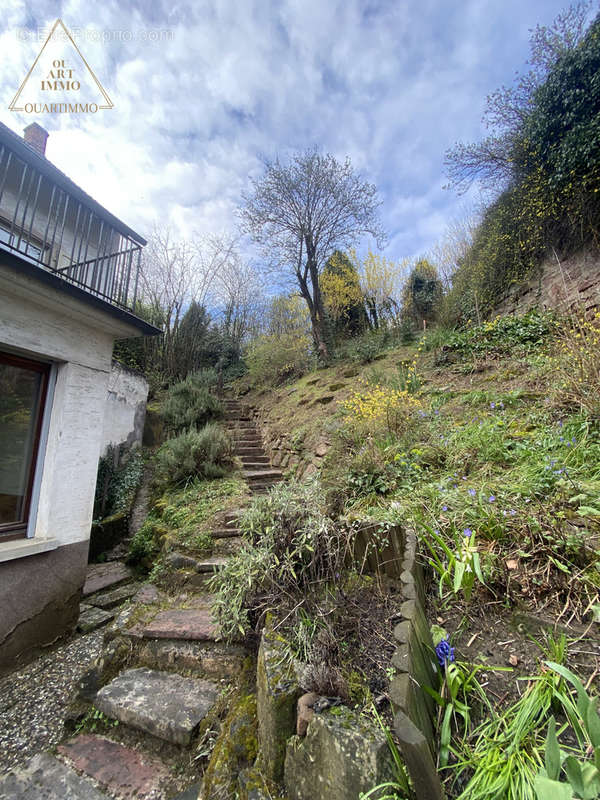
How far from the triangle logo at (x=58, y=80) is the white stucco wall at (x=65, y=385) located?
8.94 ft

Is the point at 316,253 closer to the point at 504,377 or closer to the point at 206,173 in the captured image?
the point at 206,173

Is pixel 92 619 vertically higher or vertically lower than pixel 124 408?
lower

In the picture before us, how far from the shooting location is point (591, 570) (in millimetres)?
1381

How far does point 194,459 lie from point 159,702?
345 centimetres

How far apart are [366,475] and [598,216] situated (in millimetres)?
6028

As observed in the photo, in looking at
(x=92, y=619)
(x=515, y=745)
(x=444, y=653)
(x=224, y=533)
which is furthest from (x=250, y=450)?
(x=515, y=745)

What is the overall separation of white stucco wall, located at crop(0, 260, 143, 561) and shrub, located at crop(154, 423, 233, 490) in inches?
74.9

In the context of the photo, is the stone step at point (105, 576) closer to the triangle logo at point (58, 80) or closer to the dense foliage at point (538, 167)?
the triangle logo at point (58, 80)

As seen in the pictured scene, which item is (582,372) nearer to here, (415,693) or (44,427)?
(415,693)

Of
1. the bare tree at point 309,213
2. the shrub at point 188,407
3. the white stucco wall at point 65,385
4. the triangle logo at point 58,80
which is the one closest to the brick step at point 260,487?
the white stucco wall at point 65,385

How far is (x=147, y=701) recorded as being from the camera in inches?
67.0

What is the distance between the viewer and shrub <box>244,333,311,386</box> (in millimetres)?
9078

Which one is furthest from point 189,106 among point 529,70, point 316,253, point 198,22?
point 529,70

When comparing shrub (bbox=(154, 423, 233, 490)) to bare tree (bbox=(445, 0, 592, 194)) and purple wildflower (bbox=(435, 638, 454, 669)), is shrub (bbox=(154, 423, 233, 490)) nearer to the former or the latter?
purple wildflower (bbox=(435, 638, 454, 669))
